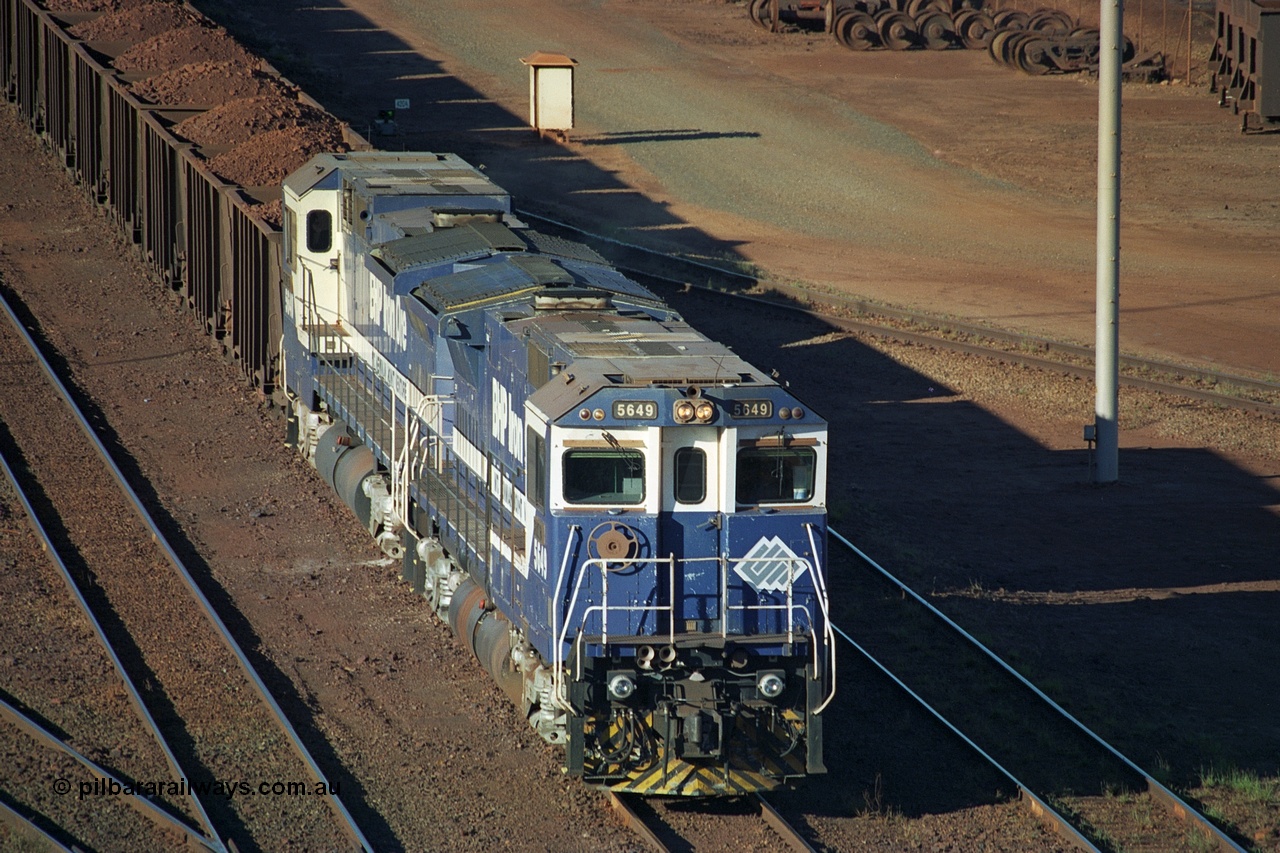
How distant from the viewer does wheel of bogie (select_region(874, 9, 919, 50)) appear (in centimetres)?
6031

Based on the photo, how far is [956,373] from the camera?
29.7m

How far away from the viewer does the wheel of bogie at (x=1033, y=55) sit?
57.0m

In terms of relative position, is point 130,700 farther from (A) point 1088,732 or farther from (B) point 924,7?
(B) point 924,7

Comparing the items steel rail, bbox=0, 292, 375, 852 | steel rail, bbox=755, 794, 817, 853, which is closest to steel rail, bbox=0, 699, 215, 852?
steel rail, bbox=0, 292, 375, 852

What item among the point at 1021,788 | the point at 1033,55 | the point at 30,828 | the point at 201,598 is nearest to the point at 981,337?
the point at 201,598

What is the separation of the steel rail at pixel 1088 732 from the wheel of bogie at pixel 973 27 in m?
44.0

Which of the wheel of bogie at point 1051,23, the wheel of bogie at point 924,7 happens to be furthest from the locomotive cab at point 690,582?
the wheel of bogie at point 924,7

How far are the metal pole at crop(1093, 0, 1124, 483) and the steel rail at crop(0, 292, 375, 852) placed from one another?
13.2 meters

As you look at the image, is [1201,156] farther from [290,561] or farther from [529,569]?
[529,569]

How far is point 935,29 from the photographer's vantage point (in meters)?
60.8

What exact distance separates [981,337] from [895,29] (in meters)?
31.8

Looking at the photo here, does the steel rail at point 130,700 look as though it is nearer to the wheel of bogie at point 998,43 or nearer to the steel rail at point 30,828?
the steel rail at point 30,828

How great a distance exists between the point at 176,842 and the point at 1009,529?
12.9 meters

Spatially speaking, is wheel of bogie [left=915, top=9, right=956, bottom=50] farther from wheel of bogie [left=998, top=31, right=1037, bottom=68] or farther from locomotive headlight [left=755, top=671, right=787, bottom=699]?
locomotive headlight [left=755, top=671, right=787, bottom=699]
